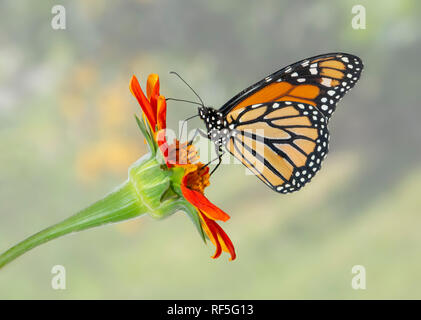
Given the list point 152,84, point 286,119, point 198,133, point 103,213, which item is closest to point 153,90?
point 152,84

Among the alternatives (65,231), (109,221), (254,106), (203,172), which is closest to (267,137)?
(254,106)

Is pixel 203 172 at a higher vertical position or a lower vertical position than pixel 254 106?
lower

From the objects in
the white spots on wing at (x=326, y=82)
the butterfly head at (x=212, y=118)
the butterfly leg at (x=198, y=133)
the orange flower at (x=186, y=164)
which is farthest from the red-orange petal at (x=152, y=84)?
the white spots on wing at (x=326, y=82)

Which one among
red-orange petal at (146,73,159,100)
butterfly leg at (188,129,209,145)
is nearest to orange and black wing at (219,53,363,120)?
butterfly leg at (188,129,209,145)

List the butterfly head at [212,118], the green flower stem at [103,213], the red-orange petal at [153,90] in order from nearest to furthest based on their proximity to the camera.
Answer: the green flower stem at [103,213]
the red-orange petal at [153,90]
the butterfly head at [212,118]

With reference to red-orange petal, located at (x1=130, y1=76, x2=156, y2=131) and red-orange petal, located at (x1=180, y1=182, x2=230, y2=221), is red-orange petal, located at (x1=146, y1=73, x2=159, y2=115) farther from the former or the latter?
red-orange petal, located at (x1=180, y1=182, x2=230, y2=221)

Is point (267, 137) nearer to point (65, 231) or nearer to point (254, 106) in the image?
point (254, 106)

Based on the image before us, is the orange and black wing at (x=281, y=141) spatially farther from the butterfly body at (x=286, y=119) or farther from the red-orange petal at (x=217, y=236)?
the red-orange petal at (x=217, y=236)
